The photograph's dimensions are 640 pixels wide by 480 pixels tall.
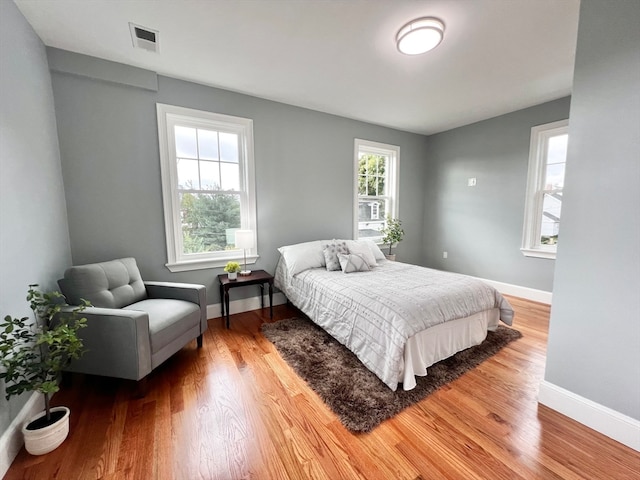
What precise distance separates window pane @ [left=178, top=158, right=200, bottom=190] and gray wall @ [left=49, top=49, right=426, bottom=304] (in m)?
0.22

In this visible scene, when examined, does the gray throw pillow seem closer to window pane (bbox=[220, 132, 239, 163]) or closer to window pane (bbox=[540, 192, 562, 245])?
window pane (bbox=[220, 132, 239, 163])

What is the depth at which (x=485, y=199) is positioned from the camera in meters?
4.11

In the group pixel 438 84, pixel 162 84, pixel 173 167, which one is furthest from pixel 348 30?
pixel 173 167

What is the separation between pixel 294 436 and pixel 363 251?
2.16 metres

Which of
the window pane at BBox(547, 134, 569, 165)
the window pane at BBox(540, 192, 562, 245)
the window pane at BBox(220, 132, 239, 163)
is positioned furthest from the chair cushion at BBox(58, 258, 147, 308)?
the window pane at BBox(547, 134, 569, 165)

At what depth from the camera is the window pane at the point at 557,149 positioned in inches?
132

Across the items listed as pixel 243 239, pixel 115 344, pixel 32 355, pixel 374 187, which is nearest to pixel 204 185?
pixel 243 239

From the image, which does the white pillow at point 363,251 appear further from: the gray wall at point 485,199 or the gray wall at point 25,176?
the gray wall at point 25,176

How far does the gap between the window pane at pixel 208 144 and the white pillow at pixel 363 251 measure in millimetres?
1971

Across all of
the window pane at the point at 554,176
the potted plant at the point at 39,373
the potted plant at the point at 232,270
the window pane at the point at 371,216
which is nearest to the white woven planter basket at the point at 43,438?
the potted plant at the point at 39,373

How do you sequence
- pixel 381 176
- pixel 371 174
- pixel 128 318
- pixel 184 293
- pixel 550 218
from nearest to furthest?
1. pixel 128 318
2. pixel 184 293
3. pixel 550 218
4. pixel 371 174
5. pixel 381 176

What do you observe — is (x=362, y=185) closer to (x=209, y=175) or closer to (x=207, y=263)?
(x=209, y=175)

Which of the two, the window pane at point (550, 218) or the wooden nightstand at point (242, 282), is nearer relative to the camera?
the wooden nightstand at point (242, 282)

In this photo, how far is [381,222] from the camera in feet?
14.9
